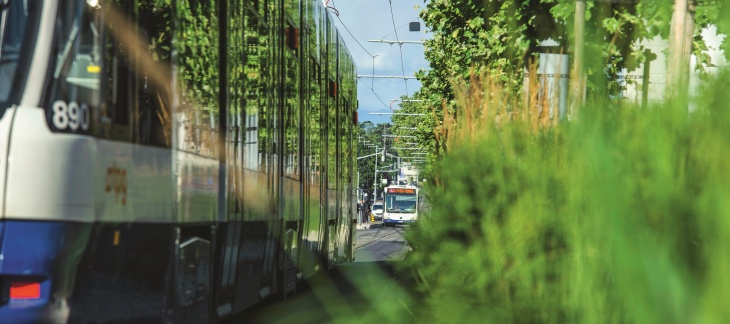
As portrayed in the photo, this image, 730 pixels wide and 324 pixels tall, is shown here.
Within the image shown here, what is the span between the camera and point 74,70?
5.82 metres

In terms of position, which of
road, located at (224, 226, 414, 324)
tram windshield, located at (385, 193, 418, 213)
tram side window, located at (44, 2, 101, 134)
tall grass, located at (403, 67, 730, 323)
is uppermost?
tram side window, located at (44, 2, 101, 134)

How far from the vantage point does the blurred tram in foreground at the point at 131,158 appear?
5.63 meters

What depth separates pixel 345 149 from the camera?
21.2 metres

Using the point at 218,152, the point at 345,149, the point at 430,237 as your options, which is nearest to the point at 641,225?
the point at 430,237

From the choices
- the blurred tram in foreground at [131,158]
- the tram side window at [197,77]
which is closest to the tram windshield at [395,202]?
the blurred tram in foreground at [131,158]

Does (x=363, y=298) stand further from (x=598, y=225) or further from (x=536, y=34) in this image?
(x=536, y=34)

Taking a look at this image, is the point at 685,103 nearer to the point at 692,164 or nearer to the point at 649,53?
the point at 649,53

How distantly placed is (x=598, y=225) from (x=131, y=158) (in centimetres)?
403

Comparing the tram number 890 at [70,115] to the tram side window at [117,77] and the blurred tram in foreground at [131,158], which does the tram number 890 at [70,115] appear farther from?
the tram side window at [117,77]

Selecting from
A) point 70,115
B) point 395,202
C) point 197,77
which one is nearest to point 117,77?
point 70,115

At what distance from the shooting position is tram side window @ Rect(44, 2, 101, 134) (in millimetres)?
5730

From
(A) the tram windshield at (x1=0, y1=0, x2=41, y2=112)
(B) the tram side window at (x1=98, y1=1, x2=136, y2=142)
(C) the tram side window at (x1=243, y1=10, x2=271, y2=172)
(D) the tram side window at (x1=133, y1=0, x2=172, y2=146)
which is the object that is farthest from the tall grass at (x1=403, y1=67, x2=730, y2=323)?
(C) the tram side window at (x1=243, y1=10, x2=271, y2=172)

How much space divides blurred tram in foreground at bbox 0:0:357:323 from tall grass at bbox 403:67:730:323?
1.77 m

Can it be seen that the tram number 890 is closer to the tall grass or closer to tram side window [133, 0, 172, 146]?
tram side window [133, 0, 172, 146]
